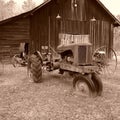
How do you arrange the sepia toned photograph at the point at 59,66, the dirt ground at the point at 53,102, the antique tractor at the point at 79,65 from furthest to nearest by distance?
the antique tractor at the point at 79,65 < the sepia toned photograph at the point at 59,66 < the dirt ground at the point at 53,102

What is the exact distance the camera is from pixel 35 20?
17.2m

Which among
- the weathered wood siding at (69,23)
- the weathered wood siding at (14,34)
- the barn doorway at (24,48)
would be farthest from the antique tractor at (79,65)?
the weathered wood siding at (69,23)

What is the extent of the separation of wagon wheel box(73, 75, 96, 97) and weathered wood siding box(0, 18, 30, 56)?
381 inches

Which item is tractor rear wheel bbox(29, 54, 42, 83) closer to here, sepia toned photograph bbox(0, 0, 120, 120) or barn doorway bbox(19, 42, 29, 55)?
sepia toned photograph bbox(0, 0, 120, 120)

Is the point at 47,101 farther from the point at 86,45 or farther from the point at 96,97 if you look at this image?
the point at 86,45

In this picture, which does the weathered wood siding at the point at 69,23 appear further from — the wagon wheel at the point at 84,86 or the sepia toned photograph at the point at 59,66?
the wagon wheel at the point at 84,86

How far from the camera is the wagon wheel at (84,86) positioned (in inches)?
305

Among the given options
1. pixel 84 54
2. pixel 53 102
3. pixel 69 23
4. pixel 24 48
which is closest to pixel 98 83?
pixel 84 54

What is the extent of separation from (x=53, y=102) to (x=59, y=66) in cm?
300

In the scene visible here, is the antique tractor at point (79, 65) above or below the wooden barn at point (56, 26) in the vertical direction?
below

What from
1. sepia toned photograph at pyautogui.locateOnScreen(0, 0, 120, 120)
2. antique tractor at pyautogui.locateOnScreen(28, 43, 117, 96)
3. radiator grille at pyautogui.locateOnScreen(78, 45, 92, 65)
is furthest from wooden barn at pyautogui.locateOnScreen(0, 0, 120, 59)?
radiator grille at pyautogui.locateOnScreen(78, 45, 92, 65)

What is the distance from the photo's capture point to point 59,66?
33.0ft

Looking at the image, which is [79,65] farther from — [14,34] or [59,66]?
[14,34]

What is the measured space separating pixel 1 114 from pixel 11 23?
11.3m
